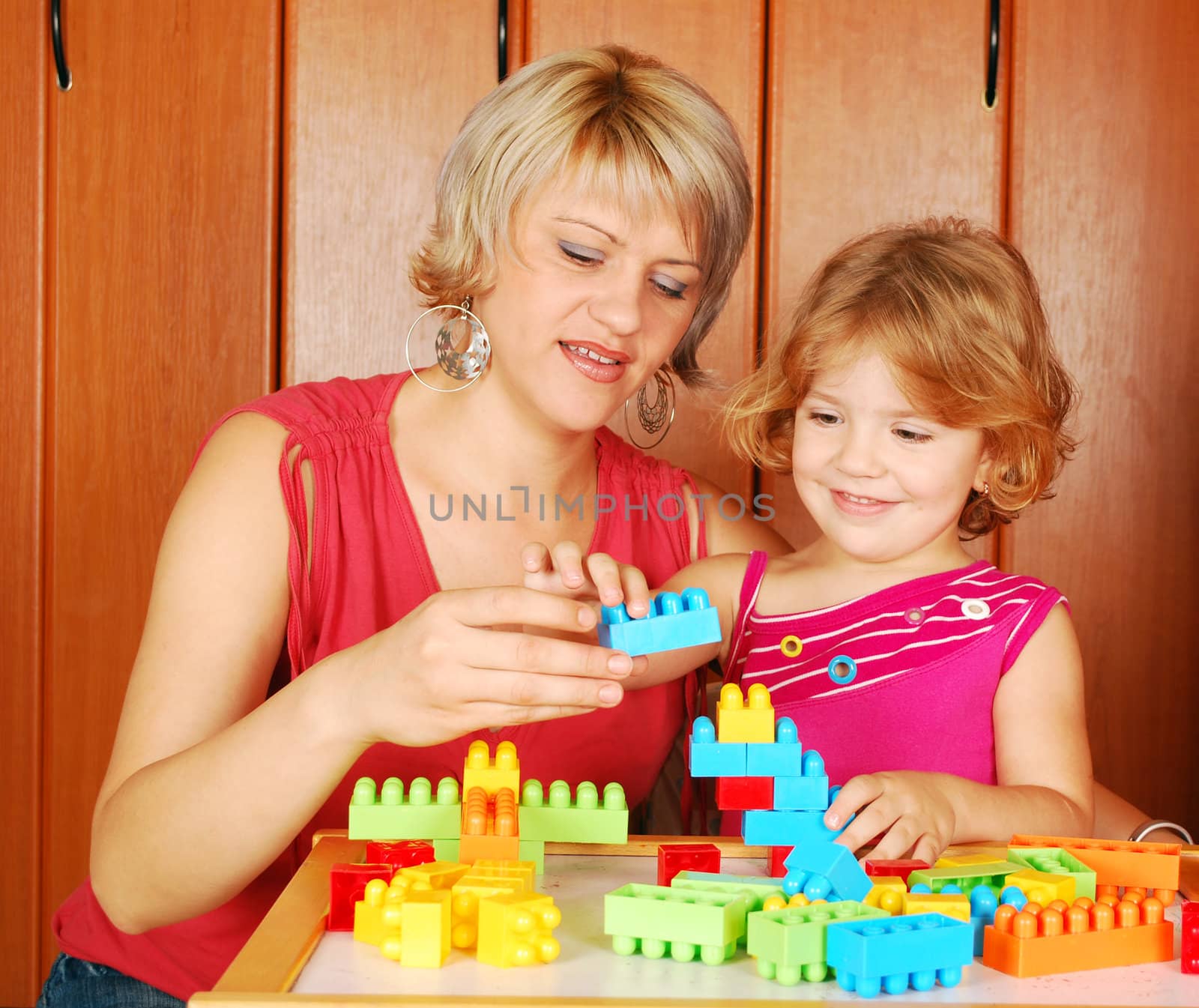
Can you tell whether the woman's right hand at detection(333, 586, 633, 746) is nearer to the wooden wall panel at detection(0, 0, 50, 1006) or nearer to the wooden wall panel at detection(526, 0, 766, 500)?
the wooden wall panel at detection(526, 0, 766, 500)

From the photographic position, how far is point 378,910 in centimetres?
76

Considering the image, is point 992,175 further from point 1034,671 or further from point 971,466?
point 1034,671

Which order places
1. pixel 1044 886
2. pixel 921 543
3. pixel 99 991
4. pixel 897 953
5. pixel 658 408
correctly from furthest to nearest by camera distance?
1. pixel 658 408
2. pixel 921 543
3. pixel 99 991
4. pixel 1044 886
5. pixel 897 953

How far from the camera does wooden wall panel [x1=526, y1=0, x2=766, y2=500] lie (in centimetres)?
197

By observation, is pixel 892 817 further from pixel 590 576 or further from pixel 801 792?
pixel 590 576

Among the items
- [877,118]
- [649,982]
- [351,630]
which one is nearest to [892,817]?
[649,982]

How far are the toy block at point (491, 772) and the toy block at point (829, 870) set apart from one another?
0.22 m

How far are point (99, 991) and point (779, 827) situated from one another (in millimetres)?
773

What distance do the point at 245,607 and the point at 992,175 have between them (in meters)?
1.42

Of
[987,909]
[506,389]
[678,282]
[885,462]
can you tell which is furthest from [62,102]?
[987,909]

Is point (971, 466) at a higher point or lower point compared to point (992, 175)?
lower

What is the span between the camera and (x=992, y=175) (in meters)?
2.00

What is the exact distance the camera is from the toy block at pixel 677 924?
2.39ft

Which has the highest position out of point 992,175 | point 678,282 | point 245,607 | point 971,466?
point 992,175
